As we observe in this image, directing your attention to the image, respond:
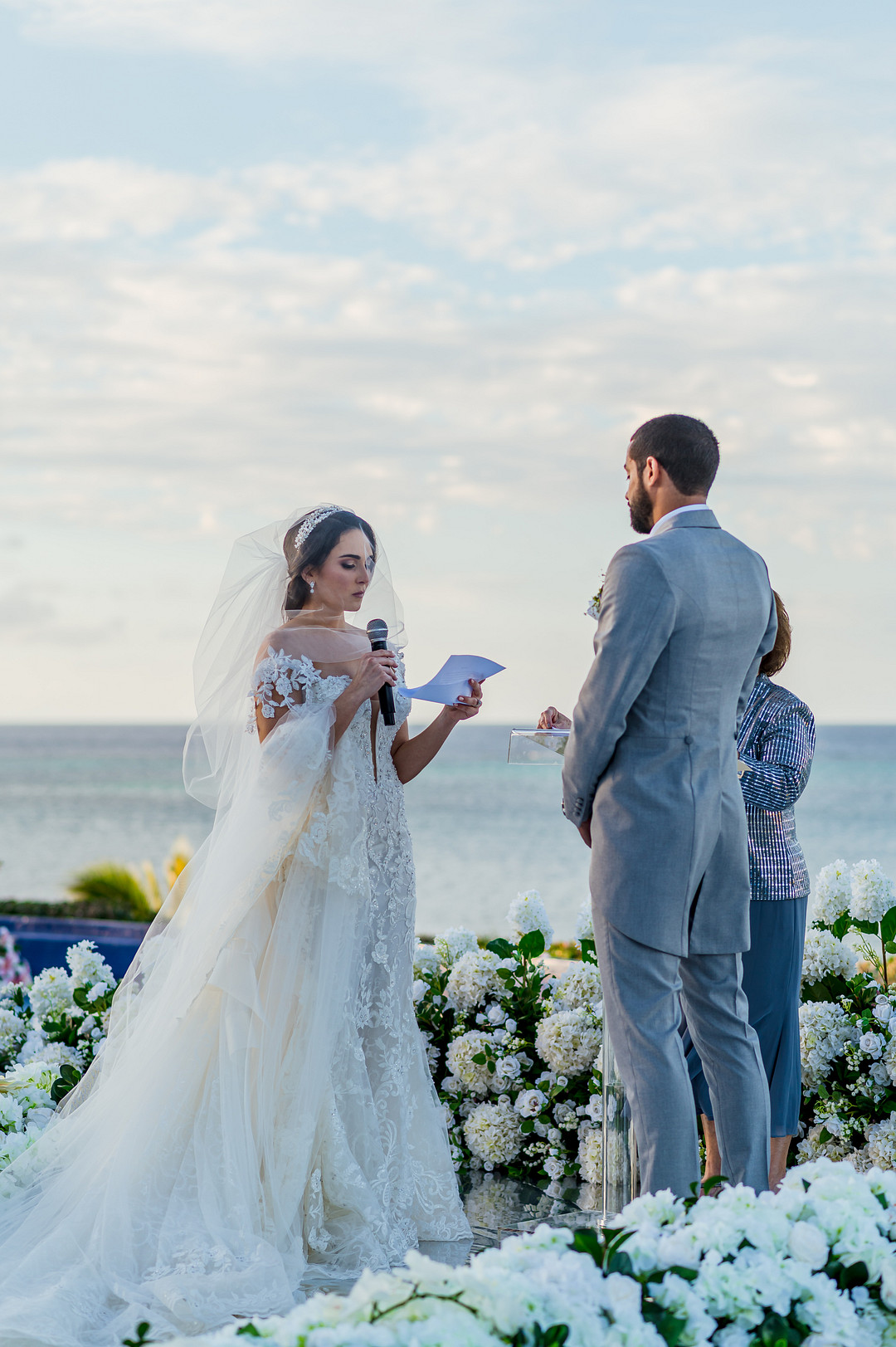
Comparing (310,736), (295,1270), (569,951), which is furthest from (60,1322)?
(569,951)

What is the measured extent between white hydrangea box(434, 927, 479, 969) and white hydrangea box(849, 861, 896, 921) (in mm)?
1574

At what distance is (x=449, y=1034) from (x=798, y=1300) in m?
3.04

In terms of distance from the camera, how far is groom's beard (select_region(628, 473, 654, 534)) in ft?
11.1

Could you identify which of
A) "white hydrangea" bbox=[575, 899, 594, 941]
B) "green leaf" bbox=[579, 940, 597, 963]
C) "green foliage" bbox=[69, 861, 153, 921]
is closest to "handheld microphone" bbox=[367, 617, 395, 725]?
"white hydrangea" bbox=[575, 899, 594, 941]

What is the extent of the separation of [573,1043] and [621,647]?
2.09 meters

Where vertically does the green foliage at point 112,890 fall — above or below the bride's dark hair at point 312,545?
below

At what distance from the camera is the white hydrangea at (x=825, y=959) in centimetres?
448

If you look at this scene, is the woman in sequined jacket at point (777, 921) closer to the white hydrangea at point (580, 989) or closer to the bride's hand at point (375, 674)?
the white hydrangea at point (580, 989)

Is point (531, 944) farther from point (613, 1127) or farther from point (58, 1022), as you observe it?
point (58, 1022)

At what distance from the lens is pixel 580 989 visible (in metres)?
4.85

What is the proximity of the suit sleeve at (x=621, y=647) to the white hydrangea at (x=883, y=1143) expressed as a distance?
6.13 feet

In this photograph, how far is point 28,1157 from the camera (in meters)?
3.75

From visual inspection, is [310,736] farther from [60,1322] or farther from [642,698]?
[60,1322]

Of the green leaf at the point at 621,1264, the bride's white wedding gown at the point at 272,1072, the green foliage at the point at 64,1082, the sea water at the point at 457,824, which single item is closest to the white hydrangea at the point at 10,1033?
the green foliage at the point at 64,1082
